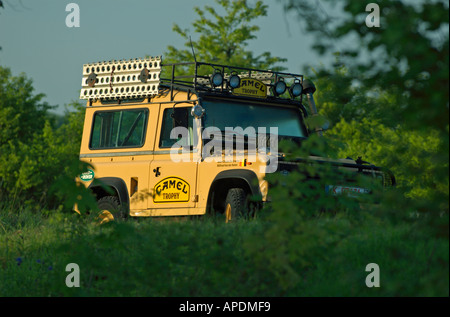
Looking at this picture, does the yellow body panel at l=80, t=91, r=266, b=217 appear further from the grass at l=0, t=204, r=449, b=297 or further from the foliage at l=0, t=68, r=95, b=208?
the foliage at l=0, t=68, r=95, b=208

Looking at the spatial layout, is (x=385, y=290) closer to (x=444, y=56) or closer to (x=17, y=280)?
(x=444, y=56)

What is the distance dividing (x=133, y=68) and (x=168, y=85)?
645 millimetres

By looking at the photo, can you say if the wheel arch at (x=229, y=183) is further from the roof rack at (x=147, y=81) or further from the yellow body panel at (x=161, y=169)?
the roof rack at (x=147, y=81)

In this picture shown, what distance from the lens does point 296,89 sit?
461 inches

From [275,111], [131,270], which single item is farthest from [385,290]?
[275,111]

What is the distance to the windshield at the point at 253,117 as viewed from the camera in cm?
1066

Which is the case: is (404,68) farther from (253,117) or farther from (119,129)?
(119,129)

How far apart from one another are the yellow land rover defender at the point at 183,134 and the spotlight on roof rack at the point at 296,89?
2 cm

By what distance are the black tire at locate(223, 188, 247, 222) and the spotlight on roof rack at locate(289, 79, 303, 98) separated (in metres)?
2.41

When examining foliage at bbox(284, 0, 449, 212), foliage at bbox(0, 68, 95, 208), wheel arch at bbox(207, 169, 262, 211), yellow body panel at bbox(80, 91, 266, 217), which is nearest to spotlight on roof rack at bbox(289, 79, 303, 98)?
yellow body panel at bbox(80, 91, 266, 217)

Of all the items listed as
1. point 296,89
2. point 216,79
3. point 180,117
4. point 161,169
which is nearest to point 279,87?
point 296,89

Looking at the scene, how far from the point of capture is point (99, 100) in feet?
41.0

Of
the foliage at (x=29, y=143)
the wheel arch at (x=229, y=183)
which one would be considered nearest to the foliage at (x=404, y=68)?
the wheel arch at (x=229, y=183)

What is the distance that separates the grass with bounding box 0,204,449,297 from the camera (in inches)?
222
